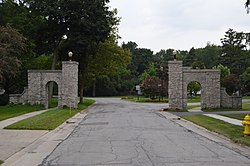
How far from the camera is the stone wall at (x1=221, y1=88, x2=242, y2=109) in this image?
1474 inches

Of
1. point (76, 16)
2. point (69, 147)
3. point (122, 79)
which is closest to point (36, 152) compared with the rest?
point (69, 147)

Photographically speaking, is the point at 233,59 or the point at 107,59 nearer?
the point at 107,59

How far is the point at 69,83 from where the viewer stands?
38.6m

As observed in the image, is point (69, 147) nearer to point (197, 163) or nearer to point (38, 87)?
point (197, 163)

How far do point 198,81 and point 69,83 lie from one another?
496 inches

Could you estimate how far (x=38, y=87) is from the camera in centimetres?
3938

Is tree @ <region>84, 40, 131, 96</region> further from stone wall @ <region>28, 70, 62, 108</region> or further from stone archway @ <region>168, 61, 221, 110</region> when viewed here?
stone archway @ <region>168, 61, 221, 110</region>

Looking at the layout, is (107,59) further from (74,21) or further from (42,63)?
(74,21)

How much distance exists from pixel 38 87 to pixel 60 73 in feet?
9.08

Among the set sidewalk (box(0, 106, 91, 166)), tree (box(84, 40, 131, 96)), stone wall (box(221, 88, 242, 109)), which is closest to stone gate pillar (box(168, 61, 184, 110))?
stone wall (box(221, 88, 242, 109))

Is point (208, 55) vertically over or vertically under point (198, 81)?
over

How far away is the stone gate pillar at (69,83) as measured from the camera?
3850 cm

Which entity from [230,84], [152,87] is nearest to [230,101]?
[152,87]

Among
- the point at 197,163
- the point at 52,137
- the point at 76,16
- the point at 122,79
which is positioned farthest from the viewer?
the point at 122,79
